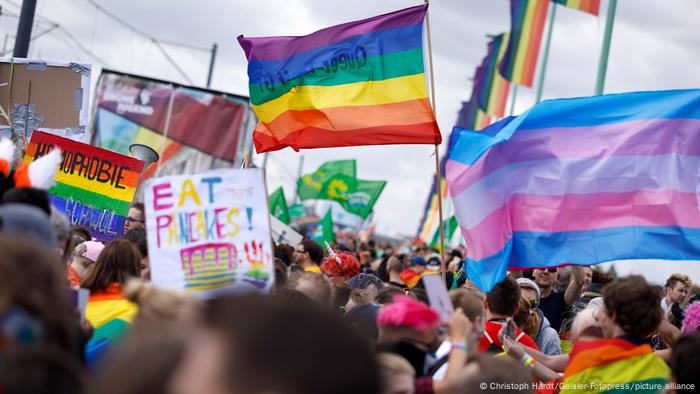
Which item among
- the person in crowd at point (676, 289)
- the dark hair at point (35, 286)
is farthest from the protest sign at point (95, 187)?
the dark hair at point (35, 286)

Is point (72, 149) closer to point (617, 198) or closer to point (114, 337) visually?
point (114, 337)

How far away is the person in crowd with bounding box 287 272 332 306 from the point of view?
553cm

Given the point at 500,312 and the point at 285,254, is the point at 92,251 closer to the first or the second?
the point at 500,312

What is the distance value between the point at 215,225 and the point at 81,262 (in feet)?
7.16

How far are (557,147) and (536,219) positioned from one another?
65 centimetres

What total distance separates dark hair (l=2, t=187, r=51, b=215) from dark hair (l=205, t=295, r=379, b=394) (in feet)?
8.56

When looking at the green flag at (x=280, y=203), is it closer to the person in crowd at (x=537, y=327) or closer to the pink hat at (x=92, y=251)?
the pink hat at (x=92, y=251)

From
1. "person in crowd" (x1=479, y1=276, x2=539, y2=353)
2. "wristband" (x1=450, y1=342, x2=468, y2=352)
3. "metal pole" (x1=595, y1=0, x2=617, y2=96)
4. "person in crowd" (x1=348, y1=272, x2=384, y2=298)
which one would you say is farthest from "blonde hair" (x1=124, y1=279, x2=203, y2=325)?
"metal pole" (x1=595, y1=0, x2=617, y2=96)

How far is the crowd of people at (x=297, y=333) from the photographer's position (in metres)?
1.45

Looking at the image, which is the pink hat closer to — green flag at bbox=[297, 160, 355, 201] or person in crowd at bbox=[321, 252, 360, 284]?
person in crowd at bbox=[321, 252, 360, 284]

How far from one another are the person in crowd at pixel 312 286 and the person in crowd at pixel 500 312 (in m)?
1.03

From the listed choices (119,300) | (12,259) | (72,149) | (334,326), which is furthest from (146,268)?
(334,326)

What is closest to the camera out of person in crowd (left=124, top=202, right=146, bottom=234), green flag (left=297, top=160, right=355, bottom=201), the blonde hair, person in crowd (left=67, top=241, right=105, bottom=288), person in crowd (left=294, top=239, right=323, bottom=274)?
the blonde hair

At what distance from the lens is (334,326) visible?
1541 mm
